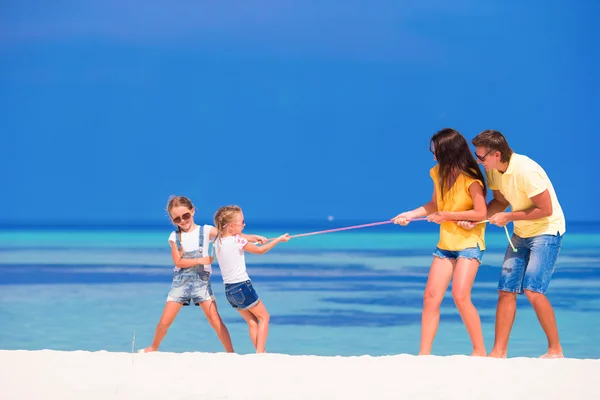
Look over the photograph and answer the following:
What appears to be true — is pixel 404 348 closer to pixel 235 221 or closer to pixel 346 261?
pixel 235 221

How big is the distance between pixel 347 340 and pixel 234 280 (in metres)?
1.93

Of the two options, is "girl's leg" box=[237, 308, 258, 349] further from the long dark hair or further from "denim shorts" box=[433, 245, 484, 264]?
the long dark hair

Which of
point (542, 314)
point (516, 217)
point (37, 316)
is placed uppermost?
point (37, 316)

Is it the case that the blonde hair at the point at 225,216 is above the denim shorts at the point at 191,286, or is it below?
above

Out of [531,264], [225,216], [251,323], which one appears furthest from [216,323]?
[531,264]

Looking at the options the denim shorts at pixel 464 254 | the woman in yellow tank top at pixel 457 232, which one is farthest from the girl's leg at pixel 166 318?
the denim shorts at pixel 464 254

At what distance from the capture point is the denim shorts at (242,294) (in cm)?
547

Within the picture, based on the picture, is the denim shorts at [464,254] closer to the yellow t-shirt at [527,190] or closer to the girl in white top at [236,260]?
the yellow t-shirt at [527,190]

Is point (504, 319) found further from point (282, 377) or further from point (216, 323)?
point (216, 323)

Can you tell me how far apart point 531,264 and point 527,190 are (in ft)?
1.32

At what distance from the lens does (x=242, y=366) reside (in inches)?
181

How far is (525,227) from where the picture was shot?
5160 mm

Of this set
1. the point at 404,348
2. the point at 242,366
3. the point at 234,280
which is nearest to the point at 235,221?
the point at 234,280

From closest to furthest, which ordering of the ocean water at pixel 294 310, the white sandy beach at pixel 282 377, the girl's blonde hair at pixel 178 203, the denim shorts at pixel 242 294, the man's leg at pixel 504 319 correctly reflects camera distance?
the white sandy beach at pixel 282 377
the man's leg at pixel 504 319
the denim shorts at pixel 242 294
the girl's blonde hair at pixel 178 203
the ocean water at pixel 294 310
